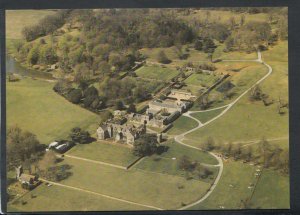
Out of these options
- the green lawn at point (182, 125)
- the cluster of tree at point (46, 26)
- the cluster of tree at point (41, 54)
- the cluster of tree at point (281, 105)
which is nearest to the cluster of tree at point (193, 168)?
the green lawn at point (182, 125)

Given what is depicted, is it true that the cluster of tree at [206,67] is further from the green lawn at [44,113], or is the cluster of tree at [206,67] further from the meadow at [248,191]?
the green lawn at [44,113]

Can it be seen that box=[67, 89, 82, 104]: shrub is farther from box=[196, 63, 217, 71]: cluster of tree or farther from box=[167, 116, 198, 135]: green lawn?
box=[196, 63, 217, 71]: cluster of tree

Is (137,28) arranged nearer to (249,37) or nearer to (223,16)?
(223,16)

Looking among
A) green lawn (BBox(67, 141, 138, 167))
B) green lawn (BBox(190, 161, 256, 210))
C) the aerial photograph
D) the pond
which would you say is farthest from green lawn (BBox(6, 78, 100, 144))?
green lawn (BBox(190, 161, 256, 210))

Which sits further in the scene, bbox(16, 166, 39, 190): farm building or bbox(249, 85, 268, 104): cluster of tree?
bbox(249, 85, 268, 104): cluster of tree
